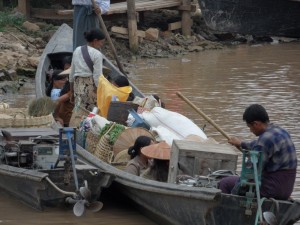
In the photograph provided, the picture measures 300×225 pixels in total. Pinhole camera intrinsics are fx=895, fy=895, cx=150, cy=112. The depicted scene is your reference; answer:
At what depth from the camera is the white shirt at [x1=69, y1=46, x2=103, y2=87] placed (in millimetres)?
9617

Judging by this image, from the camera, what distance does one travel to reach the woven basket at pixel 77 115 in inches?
367

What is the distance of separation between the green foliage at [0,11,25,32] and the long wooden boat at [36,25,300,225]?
9.90 meters

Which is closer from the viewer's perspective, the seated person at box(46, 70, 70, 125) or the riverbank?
the seated person at box(46, 70, 70, 125)

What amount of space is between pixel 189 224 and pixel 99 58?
333 cm

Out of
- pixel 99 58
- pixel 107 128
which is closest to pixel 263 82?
pixel 99 58

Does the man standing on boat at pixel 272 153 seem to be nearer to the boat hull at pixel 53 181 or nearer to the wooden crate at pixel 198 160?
the wooden crate at pixel 198 160

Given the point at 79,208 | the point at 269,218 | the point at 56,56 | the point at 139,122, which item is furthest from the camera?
the point at 56,56

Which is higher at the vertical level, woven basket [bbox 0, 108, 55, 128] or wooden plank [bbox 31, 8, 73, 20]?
wooden plank [bbox 31, 8, 73, 20]

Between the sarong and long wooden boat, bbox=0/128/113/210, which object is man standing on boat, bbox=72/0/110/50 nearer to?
the sarong

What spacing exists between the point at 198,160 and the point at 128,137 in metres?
1.14

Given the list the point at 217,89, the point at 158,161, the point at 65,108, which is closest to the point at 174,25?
the point at 217,89

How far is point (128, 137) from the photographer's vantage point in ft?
27.1

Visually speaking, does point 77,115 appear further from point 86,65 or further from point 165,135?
point 165,135

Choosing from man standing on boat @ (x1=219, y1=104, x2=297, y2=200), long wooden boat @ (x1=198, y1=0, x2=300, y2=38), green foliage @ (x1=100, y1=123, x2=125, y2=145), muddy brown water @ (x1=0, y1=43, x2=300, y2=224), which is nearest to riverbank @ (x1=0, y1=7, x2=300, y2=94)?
muddy brown water @ (x1=0, y1=43, x2=300, y2=224)
